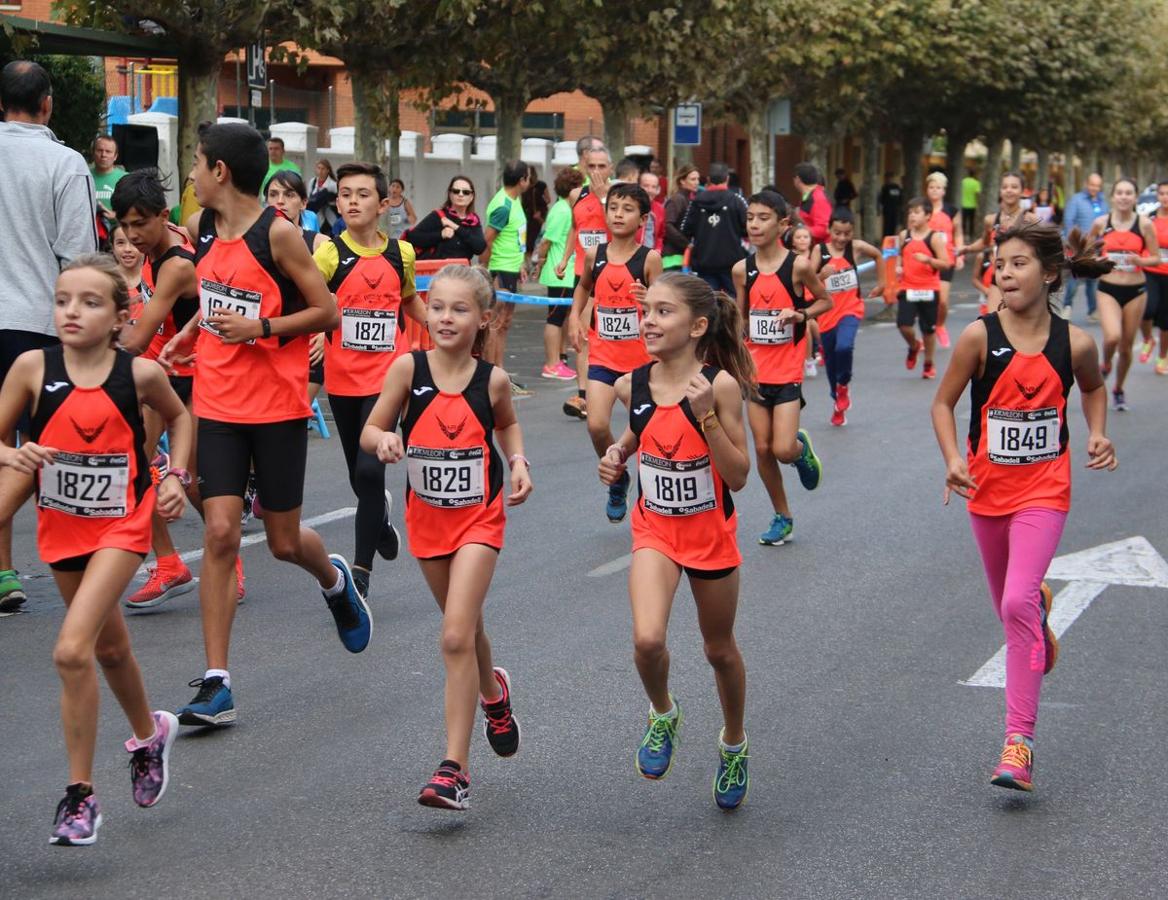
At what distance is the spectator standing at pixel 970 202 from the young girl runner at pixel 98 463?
44.2 metres

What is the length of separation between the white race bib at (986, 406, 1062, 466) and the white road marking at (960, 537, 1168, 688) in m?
2.24

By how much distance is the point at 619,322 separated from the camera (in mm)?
10164

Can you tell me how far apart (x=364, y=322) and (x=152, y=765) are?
11.3 feet

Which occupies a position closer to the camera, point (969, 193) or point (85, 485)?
point (85, 485)

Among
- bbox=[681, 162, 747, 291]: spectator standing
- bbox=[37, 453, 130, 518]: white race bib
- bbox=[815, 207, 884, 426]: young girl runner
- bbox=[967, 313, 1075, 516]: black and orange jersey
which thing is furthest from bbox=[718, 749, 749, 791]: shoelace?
bbox=[681, 162, 747, 291]: spectator standing

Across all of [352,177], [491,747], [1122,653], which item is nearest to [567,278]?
[352,177]

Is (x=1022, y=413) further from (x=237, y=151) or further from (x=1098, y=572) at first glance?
(x=1098, y=572)

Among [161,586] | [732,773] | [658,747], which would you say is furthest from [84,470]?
[161,586]

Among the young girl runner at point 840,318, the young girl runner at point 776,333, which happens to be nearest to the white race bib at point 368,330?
the young girl runner at point 776,333

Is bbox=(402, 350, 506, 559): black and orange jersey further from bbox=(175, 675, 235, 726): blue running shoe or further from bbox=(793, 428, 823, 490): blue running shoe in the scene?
bbox=(793, 428, 823, 490): blue running shoe

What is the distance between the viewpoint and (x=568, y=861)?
16.4 ft

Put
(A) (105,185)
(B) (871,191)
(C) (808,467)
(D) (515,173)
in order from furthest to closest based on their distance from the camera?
(B) (871,191) → (D) (515,173) → (A) (105,185) → (C) (808,467)

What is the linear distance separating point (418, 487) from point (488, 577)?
0.35 m

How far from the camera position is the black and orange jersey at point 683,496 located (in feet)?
17.7
